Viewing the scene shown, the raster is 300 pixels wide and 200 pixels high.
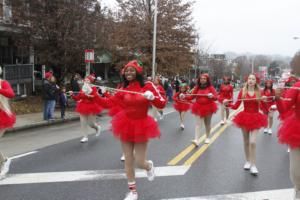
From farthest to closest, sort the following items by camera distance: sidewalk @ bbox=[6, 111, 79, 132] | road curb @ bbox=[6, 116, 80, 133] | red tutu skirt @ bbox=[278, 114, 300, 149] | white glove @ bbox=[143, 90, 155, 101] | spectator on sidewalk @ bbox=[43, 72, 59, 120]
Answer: spectator on sidewalk @ bbox=[43, 72, 59, 120], sidewalk @ bbox=[6, 111, 79, 132], road curb @ bbox=[6, 116, 80, 133], white glove @ bbox=[143, 90, 155, 101], red tutu skirt @ bbox=[278, 114, 300, 149]

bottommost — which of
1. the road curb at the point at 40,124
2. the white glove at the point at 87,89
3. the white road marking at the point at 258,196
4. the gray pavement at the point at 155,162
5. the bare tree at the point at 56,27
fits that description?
the road curb at the point at 40,124

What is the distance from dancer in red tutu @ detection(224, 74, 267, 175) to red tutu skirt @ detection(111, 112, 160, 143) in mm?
2401

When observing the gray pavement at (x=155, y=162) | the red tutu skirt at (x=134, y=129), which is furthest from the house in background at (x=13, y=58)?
the red tutu skirt at (x=134, y=129)

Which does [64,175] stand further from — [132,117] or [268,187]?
[268,187]

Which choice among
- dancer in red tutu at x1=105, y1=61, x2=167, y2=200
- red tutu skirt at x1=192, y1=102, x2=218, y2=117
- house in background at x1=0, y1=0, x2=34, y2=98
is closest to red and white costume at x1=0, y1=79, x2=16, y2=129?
dancer in red tutu at x1=105, y1=61, x2=167, y2=200

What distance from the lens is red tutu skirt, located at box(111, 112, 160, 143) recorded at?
18.4ft

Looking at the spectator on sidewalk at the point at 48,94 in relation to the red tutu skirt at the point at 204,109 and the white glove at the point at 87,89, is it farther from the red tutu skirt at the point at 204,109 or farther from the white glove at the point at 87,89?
the red tutu skirt at the point at 204,109

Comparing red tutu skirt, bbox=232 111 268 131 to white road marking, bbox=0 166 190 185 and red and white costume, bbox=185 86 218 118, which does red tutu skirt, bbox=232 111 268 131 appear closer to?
white road marking, bbox=0 166 190 185

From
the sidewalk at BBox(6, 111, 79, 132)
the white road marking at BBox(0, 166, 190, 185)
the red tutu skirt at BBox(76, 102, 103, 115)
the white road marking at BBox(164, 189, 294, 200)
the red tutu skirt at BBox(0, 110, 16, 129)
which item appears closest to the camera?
the white road marking at BBox(164, 189, 294, 200)

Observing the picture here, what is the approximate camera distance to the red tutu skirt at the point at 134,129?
18.4 ft

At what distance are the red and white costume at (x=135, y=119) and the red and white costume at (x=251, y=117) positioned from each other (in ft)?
7.38

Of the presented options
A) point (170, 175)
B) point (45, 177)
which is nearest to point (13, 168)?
point (45, 177)

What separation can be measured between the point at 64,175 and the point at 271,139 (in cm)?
699

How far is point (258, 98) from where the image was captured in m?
7.52
